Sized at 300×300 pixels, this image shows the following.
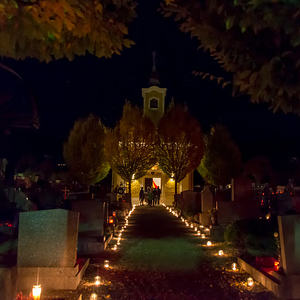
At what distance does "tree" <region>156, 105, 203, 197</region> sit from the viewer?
36.0 meters

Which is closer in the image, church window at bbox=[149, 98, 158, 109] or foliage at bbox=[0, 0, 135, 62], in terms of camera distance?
foliage at bbox=[0, 0, 135, 62]

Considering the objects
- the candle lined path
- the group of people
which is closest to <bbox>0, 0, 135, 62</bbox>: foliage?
the candle lined path

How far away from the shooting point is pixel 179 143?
36250 millimetres

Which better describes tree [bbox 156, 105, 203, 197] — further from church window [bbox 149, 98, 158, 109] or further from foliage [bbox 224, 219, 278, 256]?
foliage [bbox 224, 219, 278, 256]

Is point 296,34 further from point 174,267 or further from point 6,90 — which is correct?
point 174,267

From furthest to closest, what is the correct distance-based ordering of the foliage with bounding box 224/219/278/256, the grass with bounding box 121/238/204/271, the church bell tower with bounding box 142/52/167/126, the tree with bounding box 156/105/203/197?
the church bell tower with bounding box 142/52/167/126, the tree with bounding box 156/105/203/197, the grass with bounding box 121/238/204/271, the foliage with bounding box 224/219/278/256

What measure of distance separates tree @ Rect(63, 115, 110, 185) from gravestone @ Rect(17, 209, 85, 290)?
120 feet

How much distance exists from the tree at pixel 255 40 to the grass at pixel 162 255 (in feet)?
18.4

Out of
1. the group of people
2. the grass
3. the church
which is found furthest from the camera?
the church

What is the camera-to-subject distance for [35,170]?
63531mm

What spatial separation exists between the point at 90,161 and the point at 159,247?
32505 millimetres

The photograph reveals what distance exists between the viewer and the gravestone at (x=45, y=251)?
730 centimetres

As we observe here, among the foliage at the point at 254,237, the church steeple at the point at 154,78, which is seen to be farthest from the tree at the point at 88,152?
the foliage at the point at 254,237

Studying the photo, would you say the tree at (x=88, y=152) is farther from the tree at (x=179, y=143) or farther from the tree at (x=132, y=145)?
the tree at (x=179, y=143)
